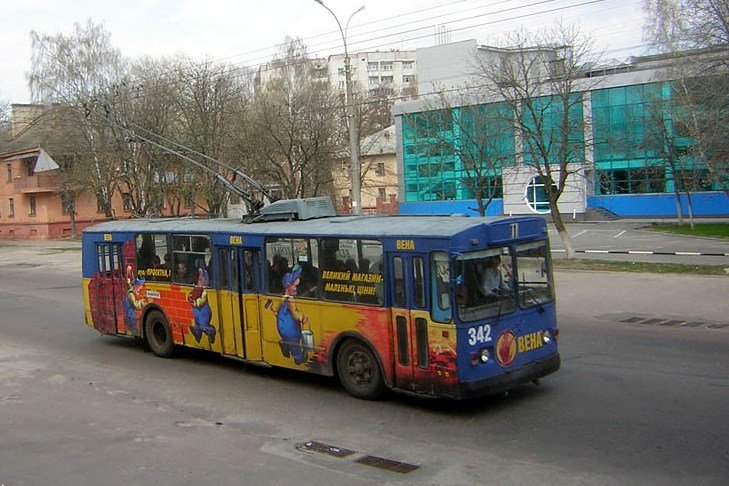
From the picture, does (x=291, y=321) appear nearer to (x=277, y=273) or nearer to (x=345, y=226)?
(x=277, y=273)

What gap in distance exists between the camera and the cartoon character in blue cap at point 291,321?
32.5 feet

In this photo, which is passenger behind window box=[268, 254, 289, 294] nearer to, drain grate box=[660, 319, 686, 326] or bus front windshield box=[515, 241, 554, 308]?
bus front windshield box=[515, 241, 554, 308]

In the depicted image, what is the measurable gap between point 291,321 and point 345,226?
1508 mm

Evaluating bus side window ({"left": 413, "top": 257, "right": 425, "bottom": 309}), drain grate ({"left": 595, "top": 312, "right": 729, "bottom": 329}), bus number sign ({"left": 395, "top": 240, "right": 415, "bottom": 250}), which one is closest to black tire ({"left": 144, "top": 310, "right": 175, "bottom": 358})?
bus number sign ({"left": 395, "top": 240, "right": 415, "bottom": 250})

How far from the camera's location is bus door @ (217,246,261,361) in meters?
10.7

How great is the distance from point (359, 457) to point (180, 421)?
2605mm

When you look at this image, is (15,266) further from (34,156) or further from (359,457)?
(359,457)

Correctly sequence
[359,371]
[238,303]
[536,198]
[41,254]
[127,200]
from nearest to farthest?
1. [359,371]
2. [238,303]
3. [41,254]
4. [127,200]
5. [536,198]

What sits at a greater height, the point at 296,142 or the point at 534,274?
the point at 296,142

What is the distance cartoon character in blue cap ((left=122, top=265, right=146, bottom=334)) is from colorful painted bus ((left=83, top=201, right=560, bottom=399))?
3.24ft

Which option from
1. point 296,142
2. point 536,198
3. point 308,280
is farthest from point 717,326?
point 536,198

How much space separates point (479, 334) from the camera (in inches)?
323

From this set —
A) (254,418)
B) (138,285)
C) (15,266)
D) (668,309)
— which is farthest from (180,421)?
(15,266)

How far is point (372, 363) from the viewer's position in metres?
9.08
